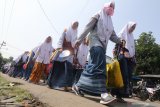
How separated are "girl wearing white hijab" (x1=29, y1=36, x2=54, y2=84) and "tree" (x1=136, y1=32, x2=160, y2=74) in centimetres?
3560

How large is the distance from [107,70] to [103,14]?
1.04 meters

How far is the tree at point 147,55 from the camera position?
4872cm

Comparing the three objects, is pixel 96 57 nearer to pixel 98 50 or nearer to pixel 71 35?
pixel 98 50

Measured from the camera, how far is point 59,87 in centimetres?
898

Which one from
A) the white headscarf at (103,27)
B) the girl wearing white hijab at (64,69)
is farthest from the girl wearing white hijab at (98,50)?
Result: the girl wearing white hijab at (64,69)

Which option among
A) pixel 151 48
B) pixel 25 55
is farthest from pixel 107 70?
pixel 151 48

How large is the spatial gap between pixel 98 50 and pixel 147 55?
44657 millimetres

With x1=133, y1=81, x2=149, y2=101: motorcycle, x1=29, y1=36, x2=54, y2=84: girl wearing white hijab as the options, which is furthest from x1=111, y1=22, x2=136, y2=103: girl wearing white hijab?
x1=133, y1=81, x2=149, y2=101: motorcycle

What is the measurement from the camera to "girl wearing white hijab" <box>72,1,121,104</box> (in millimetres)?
6098

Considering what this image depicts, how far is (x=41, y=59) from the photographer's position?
13.0m

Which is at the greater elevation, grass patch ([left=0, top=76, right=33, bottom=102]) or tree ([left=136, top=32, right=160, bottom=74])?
tree ([left=136, top=32, right=160, bottom=74])

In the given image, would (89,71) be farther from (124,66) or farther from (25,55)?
(25,55)

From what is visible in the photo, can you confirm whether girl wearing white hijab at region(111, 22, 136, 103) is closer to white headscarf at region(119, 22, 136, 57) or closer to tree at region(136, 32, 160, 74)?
white headscarf at region(119, 22, 136, 57)

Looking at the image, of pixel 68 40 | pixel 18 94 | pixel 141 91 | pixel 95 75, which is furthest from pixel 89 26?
pixel 141 91
